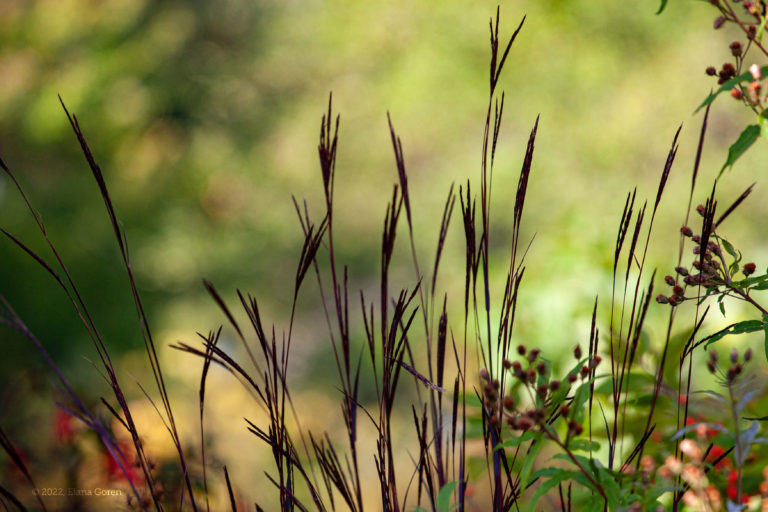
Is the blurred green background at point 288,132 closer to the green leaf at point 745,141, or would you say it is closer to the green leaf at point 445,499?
the green leaf at point 745,141

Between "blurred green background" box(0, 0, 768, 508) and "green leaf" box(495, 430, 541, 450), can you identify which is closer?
"green leaf" box(495, 430, 541, 450)

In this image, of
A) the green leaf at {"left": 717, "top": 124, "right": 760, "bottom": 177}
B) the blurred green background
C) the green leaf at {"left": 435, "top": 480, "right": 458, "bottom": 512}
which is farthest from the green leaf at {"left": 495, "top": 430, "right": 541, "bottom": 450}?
the blurred green background

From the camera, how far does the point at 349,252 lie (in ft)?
9.55

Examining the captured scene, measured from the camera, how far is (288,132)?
323 cm

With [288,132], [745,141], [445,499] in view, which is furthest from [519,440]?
[288,132]

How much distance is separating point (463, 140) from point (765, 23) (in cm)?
255

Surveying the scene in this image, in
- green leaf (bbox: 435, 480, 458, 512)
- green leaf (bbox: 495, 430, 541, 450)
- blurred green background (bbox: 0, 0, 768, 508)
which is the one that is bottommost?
green leaf (bbox: 435, 480, 458, 512)

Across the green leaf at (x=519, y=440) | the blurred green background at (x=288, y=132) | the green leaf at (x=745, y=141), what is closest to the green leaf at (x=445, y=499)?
the green leaf at (x=519, y=440)

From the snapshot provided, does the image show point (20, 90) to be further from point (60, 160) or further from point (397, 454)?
point (397, 454)

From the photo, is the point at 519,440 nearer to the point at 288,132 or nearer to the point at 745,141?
the point at 745,141

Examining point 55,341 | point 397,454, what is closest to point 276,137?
point 55,341

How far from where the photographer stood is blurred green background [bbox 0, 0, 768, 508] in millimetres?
2729

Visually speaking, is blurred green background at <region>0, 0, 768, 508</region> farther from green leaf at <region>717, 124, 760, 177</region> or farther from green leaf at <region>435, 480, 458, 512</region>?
green leaf at <region>435, 480, 458, 512</region>

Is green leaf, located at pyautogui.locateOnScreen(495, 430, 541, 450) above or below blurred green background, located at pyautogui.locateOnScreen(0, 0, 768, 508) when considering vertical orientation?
below
